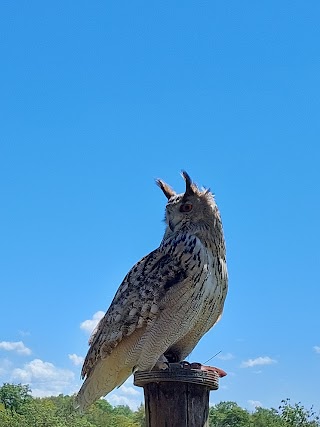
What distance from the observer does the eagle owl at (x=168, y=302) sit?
5719 mm

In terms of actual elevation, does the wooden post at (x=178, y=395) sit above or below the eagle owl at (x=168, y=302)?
below

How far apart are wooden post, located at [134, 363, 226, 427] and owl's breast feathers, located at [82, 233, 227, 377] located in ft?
3.42

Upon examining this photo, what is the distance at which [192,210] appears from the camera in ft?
20.8

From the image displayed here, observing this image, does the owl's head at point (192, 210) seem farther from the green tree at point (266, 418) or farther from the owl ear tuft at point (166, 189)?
the green tree at point (266, 418)

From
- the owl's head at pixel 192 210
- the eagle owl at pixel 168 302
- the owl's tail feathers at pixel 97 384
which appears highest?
the owl's head at pixel 192 210

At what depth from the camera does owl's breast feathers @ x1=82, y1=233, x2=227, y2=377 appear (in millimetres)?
5766

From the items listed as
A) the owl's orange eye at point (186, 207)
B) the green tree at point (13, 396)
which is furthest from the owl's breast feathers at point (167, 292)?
the green tree at point (13, 396)

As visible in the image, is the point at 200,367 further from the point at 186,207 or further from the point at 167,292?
the point at 186,207

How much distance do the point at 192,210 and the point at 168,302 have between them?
31.9 inches

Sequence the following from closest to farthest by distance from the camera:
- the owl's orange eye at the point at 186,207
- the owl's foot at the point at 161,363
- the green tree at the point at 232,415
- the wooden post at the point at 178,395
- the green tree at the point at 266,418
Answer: the wooden post at the point at 178,395 → the owl's foot at the point at 161,363 → the owl's orange eye at the point at 186,207 → the green tree at the point at 266,418 → the green tree at the point at 232,415

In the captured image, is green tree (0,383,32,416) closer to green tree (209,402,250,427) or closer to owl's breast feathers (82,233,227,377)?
green tree (209,402,250,427)

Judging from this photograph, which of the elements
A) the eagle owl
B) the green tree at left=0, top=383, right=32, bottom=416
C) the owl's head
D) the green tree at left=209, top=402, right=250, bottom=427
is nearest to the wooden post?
the eagle owl

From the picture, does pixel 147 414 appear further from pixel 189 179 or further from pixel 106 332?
pixel 189 179

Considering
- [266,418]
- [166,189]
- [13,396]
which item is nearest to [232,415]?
[266,418]
